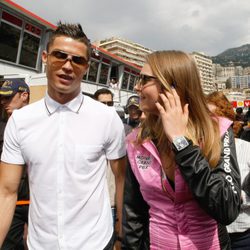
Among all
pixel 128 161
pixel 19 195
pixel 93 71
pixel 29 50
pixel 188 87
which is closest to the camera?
pixel 188 87

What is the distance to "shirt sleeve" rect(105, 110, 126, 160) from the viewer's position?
1964mm

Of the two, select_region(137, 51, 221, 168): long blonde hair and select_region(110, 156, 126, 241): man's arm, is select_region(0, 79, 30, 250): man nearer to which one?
select_region(110, 156, 126, 241): man's arm

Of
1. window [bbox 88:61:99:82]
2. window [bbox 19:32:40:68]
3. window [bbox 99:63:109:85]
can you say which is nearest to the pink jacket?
window [bbox 19:32:40:68]

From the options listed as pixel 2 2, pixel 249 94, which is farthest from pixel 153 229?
pixel 249 94

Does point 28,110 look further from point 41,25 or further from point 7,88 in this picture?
point 41,25

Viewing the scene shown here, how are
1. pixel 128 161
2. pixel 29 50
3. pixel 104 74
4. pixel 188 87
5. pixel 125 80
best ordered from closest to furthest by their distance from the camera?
1. pixel 188 87
2. pixel 128 161
3. pixel 29 50
4. pixel 104 74
5. pixel 125 80

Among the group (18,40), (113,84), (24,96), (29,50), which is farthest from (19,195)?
(113,84)

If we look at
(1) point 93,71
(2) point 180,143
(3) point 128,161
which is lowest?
(3) point 128,161

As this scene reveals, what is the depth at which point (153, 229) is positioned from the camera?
1659 millimetres

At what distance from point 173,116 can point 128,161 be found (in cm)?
57

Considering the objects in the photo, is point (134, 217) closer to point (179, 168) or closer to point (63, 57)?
point (179, 168)

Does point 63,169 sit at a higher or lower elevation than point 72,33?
lower

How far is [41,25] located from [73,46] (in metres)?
15.2

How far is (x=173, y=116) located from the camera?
4.80 ft
